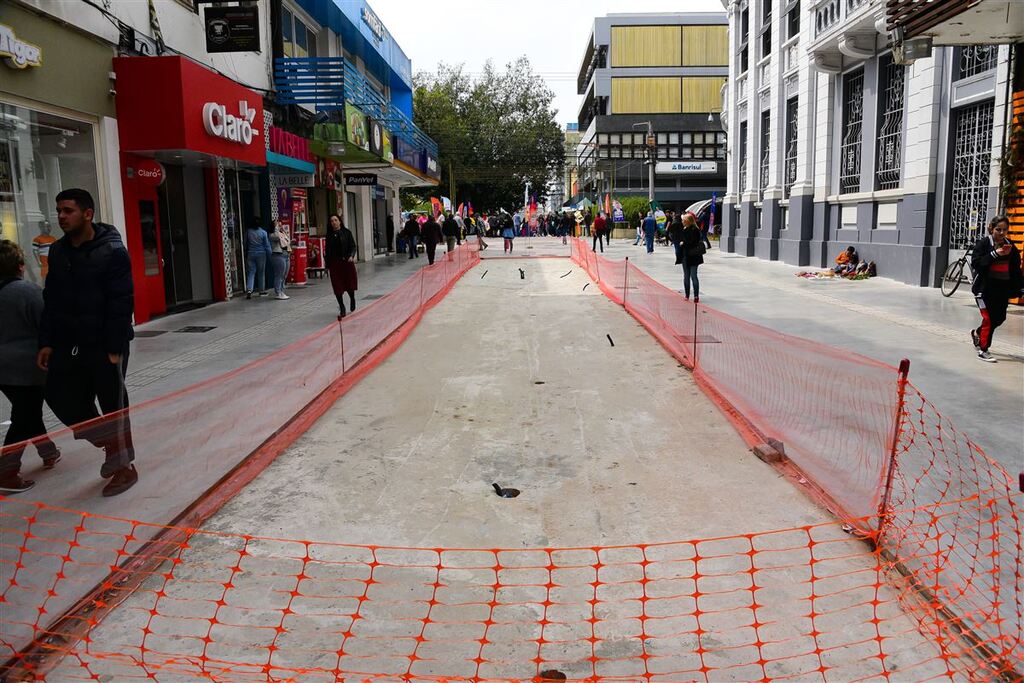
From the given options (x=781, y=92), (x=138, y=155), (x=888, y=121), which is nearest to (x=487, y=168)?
(x=781, y=92)

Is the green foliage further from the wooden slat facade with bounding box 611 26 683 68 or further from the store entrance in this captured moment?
the store entrance

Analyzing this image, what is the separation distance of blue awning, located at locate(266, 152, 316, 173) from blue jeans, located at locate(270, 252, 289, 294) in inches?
79.2

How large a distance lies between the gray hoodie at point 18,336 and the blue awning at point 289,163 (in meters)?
12.1

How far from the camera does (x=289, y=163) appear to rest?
56.9 ft

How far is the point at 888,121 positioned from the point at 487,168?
3756 centimetres

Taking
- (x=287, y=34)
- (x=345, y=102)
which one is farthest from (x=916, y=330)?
(x=287, y=34)

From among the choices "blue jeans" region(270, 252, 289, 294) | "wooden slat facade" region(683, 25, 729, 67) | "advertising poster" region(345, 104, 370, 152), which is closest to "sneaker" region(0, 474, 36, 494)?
"blue jeans" region(270, 252, 289, 294)

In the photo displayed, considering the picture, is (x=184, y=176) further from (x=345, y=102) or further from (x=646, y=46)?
(x=646, y=46)

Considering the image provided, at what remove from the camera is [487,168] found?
176ft

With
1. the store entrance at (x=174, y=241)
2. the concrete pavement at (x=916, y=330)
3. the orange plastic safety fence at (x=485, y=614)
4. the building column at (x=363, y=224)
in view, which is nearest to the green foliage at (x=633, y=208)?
the building column at (x=363, y=224)

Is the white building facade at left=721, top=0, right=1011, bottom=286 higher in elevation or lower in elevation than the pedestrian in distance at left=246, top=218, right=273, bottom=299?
higher

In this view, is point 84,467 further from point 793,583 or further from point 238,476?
point 793,583

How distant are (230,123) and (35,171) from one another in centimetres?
377

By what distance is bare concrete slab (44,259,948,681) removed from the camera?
3.14 meters
